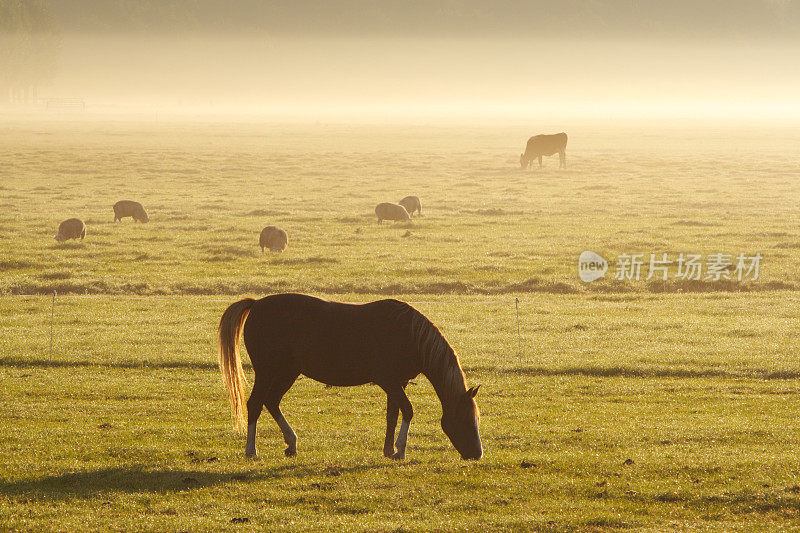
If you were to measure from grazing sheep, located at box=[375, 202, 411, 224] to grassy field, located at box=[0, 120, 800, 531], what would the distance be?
1.05 meters

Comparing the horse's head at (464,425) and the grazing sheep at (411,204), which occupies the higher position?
the grazing sheep at (411,204)

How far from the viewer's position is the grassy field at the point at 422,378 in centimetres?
1216

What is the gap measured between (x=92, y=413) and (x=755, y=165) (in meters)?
79.4

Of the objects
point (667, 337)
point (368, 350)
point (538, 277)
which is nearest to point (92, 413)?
point (368, 350)

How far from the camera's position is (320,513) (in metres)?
11.7

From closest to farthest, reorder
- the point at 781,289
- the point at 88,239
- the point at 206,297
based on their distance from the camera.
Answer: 1. the point at 206,297
2. the point at 781,289
3. the point at 88,239

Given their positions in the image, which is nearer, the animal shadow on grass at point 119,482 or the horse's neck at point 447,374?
the animal shadow on grass at point 119,482

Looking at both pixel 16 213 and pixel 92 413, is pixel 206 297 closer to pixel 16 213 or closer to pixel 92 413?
pixel 92 413

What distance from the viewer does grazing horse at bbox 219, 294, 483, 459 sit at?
42.1 ft

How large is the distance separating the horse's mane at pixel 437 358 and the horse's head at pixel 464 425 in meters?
0.14

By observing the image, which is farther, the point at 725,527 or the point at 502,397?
the point at 502,397

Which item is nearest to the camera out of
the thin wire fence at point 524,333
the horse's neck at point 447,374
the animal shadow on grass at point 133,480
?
the animal shadow on grass at point 133,480

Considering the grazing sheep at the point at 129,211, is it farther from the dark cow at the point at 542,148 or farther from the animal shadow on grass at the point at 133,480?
the dark cow at the point at 542,148

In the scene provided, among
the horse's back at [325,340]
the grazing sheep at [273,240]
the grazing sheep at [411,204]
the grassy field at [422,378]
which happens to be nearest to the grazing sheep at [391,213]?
the grassy field at [422,378]
